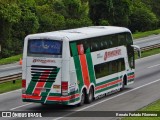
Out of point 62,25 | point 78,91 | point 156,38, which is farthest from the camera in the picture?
point 62,25

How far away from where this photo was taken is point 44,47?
2511 centimetres

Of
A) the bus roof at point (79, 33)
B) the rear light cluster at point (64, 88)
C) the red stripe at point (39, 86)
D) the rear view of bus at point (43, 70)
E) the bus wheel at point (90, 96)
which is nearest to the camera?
the rear light cluster at point (64, 88)

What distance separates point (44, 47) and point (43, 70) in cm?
106

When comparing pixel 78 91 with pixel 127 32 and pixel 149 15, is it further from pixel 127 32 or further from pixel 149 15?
pixel 149 15

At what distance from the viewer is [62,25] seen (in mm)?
72875

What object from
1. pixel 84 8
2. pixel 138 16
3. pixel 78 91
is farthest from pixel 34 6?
pixel 78 91

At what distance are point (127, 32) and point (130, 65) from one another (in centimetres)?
218

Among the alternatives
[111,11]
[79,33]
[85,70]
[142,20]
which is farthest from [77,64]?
[142,20]

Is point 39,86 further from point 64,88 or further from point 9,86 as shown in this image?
point 9,86

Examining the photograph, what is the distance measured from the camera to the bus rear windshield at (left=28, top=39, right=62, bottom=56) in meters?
24.8

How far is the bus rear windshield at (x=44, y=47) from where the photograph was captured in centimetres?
2484

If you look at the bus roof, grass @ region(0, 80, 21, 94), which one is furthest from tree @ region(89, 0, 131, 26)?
the bus roof

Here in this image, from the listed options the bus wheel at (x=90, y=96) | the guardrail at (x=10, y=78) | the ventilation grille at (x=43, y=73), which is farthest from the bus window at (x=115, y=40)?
the guardrail at (x=10, y=78)

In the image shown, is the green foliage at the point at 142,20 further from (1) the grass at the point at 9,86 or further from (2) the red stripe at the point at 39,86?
(2) the red stripe at the point at 39,86
